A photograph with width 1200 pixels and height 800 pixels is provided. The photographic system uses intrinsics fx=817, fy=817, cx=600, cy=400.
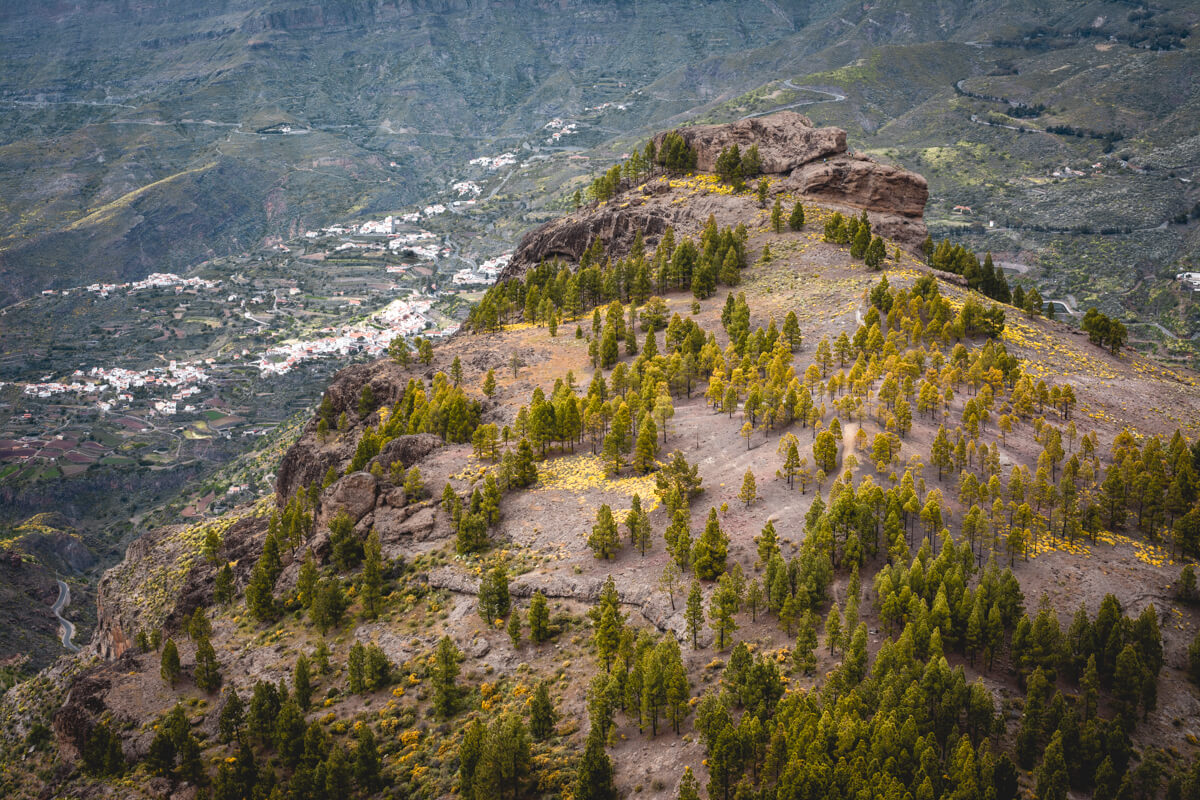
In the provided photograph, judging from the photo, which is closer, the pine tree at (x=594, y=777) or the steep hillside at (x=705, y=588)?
the pine tree at (x=594, y=777)

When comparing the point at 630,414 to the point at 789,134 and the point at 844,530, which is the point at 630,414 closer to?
the point at 844,530

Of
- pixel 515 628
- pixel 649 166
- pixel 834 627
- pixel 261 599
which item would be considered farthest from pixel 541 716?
pixel 649 166

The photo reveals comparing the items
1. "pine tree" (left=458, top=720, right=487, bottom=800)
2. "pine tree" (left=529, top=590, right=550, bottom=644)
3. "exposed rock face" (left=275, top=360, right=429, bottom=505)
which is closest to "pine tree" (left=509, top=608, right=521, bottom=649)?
"pine tree" (left=529, top=590, right=550, bottom=644)

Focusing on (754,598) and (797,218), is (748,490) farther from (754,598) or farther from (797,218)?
(797,218)

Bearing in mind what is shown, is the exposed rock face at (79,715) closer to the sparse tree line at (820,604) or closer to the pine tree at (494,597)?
the sparse tree line at (820,604)

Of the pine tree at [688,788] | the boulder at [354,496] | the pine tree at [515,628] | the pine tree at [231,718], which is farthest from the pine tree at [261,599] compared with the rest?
the pine tree at [688,788]

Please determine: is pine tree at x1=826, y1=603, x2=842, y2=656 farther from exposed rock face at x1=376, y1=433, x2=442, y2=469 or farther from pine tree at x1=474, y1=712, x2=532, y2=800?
exposed rock face at x1=376, y1=433, x2=442, y2=469

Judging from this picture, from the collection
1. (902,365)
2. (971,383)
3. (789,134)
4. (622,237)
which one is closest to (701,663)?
(902,365)
